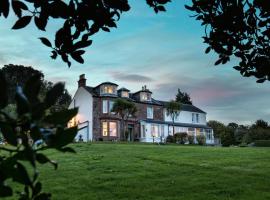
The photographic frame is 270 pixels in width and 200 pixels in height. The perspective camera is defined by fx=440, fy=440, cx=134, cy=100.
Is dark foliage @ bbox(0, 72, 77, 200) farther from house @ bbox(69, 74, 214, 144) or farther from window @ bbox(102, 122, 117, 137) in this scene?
window @ bbox(102, 122, 117, 137)

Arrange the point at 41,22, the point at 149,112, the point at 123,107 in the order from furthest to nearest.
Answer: the point at 149,112 → the point at 123,107 → the point at 41,22

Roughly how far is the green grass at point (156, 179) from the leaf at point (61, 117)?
27.2ft

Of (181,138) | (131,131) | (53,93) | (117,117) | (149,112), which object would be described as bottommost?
(53,93)

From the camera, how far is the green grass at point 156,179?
12.6m

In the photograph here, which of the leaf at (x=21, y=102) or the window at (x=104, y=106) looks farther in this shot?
the window at (x=104, y=106)

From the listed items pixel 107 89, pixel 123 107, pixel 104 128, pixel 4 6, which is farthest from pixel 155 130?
pixel 4 6

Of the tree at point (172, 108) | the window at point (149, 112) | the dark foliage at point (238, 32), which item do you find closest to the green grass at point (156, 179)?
the dark foliage at point (238, 32)

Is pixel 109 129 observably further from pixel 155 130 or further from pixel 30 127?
pixel 30 127

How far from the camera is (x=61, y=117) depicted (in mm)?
1652

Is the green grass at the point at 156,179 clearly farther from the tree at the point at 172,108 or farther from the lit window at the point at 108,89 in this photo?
the tree at the point at 172,108

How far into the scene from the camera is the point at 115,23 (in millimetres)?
6352

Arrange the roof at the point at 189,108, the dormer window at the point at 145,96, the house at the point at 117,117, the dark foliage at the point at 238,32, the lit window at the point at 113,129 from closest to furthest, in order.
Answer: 1. the dark foliage at the point at 238,32
2. the house at the point at 117,117
3. the lit window at the point at 113,129
4. the dormer window at the point at 145,96
5. the roof at the point at 189,108

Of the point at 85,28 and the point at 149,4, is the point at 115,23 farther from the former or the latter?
the point at 149,4

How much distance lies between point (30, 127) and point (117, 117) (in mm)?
63844
